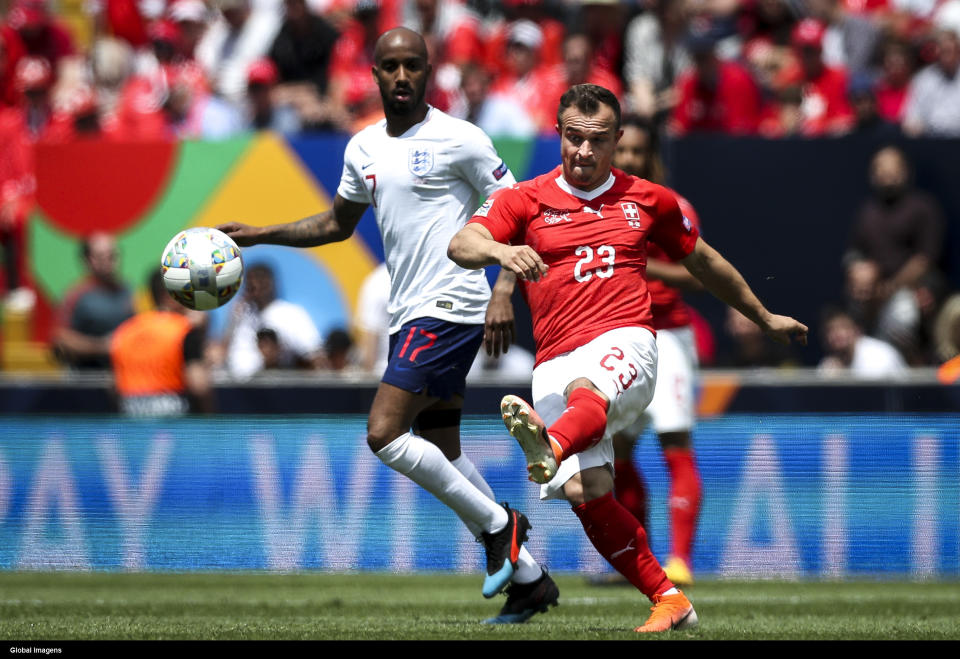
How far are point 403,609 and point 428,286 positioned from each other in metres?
1.89

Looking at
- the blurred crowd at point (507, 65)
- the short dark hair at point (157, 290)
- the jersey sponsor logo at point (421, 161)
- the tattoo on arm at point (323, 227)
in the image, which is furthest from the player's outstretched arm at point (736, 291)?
the blurred crowd at point (507, 65)

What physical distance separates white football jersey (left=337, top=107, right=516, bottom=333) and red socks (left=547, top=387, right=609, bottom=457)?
4.58ft

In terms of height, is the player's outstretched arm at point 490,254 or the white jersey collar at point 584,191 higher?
the white jersey collar at point 584,191

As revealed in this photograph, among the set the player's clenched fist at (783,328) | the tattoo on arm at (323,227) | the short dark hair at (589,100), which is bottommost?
the player's clenched fist at (783,328)

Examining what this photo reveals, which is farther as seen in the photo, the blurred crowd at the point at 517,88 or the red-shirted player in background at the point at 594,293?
the blurred crowd at the point at 517,88

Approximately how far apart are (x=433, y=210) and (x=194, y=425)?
4.07 meters

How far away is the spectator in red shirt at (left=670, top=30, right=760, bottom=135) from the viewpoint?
14172mm

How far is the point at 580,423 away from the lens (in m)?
6.18

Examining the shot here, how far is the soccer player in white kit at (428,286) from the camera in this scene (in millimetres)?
7418

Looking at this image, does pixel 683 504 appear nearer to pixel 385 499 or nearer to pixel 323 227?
pixel 385 499

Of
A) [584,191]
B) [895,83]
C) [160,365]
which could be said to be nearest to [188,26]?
[160,365]

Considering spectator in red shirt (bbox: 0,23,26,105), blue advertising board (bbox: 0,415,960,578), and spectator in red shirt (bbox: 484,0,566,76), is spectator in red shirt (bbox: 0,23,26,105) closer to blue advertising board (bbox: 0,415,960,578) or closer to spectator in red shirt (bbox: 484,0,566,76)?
spectator in red shirt (bbox: 484,0,566,76)

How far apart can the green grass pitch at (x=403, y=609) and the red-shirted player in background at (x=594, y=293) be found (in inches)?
17.6

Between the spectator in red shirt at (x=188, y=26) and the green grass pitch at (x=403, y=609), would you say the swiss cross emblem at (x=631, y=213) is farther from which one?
the spectator in red shirt at (x=188, y=26)
